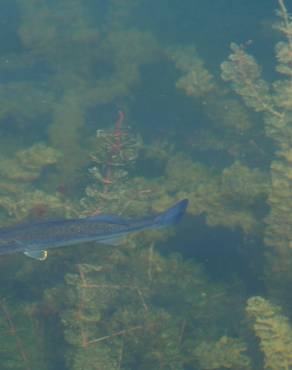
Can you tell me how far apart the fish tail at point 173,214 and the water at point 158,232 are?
1.68 metres

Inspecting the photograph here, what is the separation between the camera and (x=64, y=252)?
256 inches

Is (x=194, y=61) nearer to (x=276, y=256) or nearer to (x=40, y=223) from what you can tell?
(x=276, y=256)

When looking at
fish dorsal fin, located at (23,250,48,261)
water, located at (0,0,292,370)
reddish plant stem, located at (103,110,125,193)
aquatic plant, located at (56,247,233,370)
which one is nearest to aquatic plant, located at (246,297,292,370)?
water, located at (0,0,292,370)

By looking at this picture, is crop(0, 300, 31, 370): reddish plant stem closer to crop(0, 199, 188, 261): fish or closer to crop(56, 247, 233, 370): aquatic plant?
crop(56, 247, 233, 370): aquatic plant

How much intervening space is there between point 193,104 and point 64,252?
6621mm

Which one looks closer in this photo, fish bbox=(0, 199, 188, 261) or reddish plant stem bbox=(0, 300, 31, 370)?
fish bbox=(0, 199, 188, 261)

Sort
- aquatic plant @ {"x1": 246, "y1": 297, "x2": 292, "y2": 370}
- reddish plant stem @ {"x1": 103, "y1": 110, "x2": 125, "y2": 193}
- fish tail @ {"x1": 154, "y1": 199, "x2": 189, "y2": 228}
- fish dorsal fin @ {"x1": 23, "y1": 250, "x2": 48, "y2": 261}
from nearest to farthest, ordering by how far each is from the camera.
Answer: fish tail @ {"x1": 154, "y1": 199, "x2": 189, "y2": 228} → fish dorsal fin @ {"x1": 23, "y1": 250, "x2": 48, "y2": 261} → aquatic plant @ {"x1": 246, "y1": 297, "x2": 292, "y2": 370} → reddish plant stem @ {"x1": 103, "y1": 110, "x2": 125, "y2": 193}

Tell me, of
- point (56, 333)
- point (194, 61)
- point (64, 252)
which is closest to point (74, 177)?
point (64, 252)

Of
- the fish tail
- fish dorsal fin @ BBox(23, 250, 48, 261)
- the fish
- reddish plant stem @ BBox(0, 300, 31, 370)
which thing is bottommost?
reddish plant stem @ BBox(0, 300, 31, 370)

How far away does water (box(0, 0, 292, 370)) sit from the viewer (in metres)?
5.62

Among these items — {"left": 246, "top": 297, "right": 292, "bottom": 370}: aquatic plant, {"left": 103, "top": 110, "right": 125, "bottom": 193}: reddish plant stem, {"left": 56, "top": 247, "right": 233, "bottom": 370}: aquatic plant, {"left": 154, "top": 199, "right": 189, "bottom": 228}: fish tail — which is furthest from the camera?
{"left": 103, "top": 110, "right": 125, "bottom": 193}: reddish plant stem

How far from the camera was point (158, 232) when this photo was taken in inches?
281

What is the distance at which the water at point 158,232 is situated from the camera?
5.62 m

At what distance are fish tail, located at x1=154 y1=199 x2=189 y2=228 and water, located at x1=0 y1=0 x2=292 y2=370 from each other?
5.50 ft
